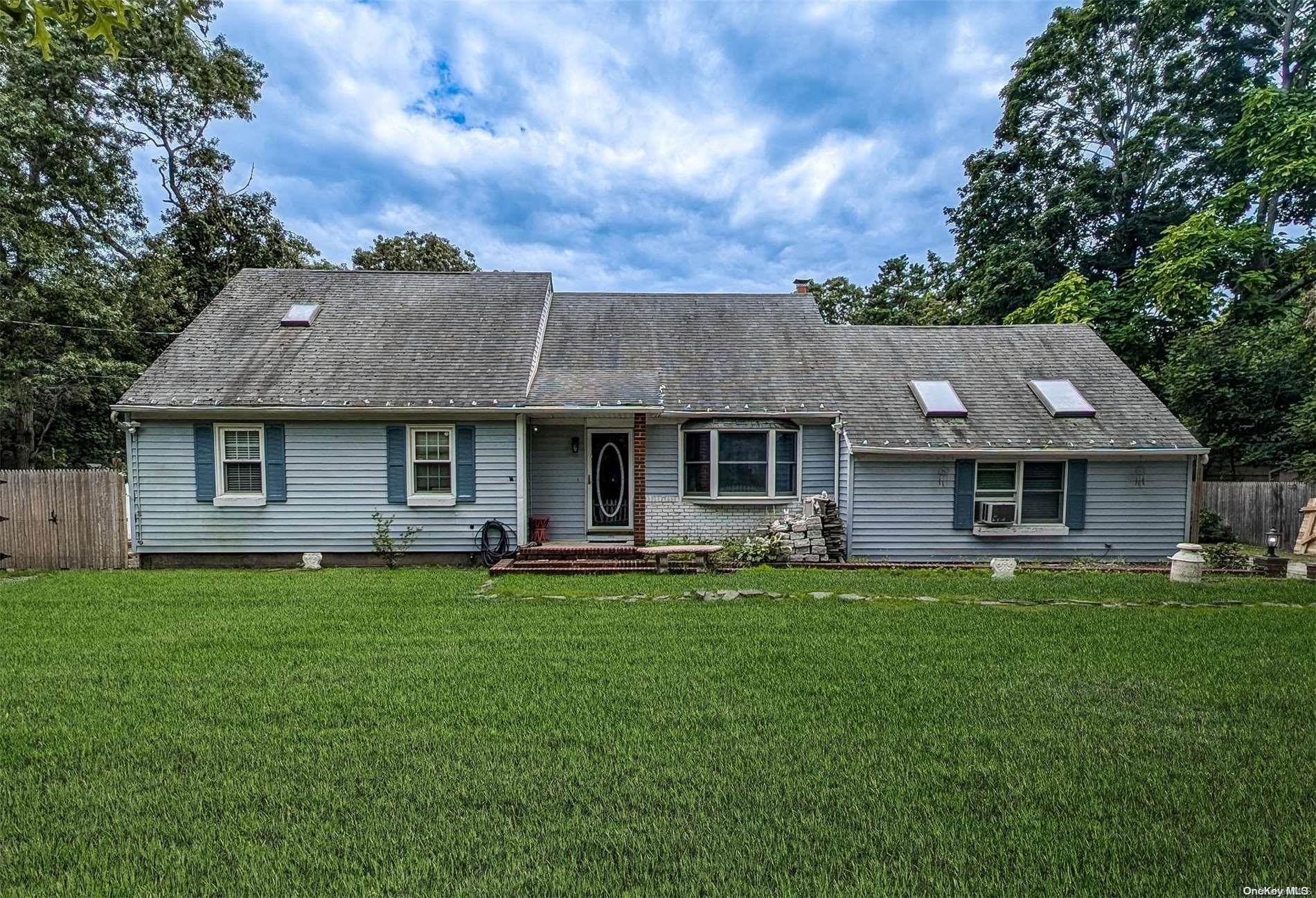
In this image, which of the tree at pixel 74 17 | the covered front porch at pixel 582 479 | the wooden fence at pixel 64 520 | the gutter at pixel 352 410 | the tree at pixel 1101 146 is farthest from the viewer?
the tree at pixel 1101 146

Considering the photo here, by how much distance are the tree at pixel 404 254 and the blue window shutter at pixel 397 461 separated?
51.2ft

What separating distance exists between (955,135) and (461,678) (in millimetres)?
24349

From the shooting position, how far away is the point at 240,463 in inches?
384

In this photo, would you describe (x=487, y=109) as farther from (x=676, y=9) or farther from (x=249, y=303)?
(x=249, y=303)

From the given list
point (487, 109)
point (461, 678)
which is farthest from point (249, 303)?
point (461, 678)

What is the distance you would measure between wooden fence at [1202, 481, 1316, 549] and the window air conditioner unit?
534 centimetres

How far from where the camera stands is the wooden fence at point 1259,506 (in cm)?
1117

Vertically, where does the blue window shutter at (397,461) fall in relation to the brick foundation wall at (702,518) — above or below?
above

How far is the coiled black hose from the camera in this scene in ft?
31.6

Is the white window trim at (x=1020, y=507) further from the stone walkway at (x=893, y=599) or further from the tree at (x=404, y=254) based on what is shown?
the tree at (x=404, y=254)

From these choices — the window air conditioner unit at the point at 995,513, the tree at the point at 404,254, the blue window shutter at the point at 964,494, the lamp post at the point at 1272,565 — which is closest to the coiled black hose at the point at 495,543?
the blue window shutter at the point at 964,494

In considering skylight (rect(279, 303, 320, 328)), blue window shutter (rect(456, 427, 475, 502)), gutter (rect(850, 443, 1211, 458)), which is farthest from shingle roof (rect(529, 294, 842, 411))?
skylight (rect(279, 303, 320, 328))

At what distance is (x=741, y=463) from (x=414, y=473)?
228 inches

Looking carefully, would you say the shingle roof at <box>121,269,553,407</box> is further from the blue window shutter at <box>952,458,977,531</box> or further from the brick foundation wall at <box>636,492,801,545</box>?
the blue window shutter at <box>952,458,977,531</box>
